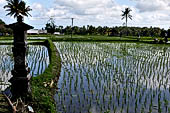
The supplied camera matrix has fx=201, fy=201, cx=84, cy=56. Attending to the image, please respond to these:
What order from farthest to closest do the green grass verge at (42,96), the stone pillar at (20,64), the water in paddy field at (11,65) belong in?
the water in paddy field at (11,65) → the stone pillar at (20,64) → the green grass verge at (42,96)

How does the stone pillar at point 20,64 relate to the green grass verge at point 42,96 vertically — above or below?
above

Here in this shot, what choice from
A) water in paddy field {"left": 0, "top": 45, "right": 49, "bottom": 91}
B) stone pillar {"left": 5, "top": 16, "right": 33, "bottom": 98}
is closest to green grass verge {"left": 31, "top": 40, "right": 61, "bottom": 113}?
stone pillar {"left": 5, "top": 16, "right": 33, "bottom": 98}

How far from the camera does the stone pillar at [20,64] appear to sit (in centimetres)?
506

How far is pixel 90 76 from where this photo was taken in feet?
26.5

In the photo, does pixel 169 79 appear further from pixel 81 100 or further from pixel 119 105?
pixel 81 100

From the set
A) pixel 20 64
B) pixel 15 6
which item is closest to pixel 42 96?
pixel 20 64

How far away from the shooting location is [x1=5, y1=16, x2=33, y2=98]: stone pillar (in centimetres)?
506

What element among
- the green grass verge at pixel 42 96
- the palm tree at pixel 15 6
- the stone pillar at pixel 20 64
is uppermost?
the palm tree at pixel 15 6

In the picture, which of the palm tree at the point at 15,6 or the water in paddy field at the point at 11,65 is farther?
the palm tree at the point at 15,6

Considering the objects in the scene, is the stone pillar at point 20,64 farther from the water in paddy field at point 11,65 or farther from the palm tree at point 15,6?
the palm tree at point 15,6

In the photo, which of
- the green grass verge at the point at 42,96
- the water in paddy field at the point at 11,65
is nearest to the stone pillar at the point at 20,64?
the green grass verge at the point at 42,96

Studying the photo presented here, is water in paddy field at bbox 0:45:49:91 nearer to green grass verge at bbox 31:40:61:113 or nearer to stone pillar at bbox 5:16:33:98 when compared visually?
green grass verge at bbox 31:40:61:113

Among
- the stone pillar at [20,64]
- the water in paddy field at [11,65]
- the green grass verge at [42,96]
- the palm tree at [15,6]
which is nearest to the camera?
the green grass verge at [42,96]

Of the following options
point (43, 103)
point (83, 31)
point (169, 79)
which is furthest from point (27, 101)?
point (83, 31)
